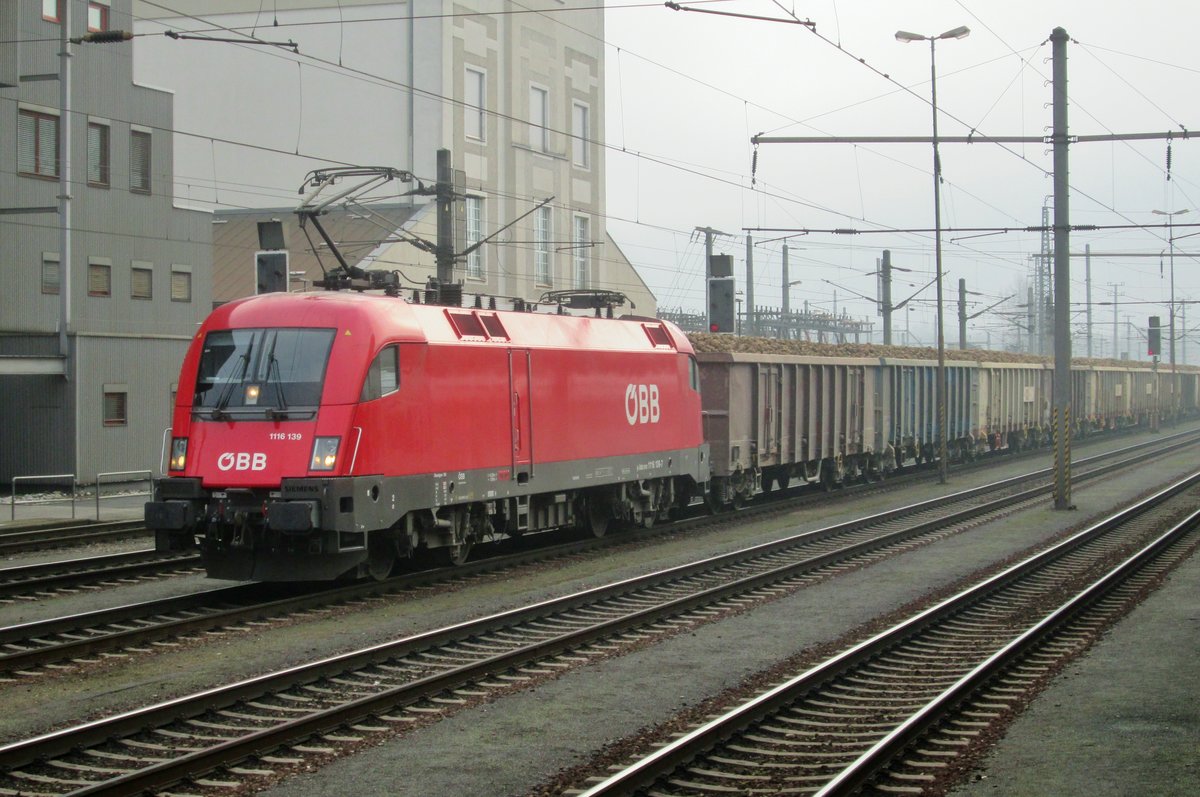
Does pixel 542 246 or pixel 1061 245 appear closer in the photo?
pixel 1061 245

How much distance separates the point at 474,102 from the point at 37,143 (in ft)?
55.0

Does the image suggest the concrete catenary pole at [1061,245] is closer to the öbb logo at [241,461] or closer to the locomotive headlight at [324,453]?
the locomotive headlight at [324,453]

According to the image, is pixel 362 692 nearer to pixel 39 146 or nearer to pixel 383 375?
pixel 383 375

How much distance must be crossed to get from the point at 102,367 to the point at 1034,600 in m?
24.4

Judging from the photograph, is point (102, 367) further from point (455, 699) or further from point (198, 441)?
point (455, 699)

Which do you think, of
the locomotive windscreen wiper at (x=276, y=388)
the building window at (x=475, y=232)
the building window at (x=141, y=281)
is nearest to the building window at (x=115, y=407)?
the building window at (x=141, y=281)

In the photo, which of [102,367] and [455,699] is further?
[102,367]

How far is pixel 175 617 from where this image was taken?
538 inches

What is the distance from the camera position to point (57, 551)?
1978cm

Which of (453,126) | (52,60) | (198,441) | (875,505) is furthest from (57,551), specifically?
(453,126)

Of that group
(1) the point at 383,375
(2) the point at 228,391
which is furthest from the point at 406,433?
(2) the point at 228,391

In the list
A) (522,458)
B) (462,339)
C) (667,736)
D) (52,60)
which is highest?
(52,60)

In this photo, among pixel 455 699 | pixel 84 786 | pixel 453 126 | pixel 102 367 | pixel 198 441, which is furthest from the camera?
pixel 453 126

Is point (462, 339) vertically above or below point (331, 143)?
below
